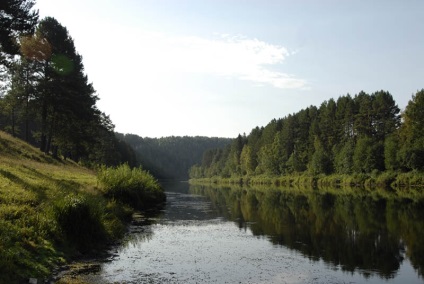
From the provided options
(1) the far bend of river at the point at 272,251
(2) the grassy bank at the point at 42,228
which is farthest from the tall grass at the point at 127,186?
(2) the grassy bank at the point at 42,228

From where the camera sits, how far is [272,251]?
21906mm

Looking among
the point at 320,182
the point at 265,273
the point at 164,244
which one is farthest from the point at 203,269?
the point at 320,182

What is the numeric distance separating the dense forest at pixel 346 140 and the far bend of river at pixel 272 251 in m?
57.3

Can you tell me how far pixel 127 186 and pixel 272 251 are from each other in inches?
778

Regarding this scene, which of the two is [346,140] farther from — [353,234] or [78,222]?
[78,222]

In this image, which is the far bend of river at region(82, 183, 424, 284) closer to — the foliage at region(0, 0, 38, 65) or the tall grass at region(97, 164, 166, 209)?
the tall grass at region(97, 164, 166, 209)

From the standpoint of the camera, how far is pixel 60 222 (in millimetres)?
19297

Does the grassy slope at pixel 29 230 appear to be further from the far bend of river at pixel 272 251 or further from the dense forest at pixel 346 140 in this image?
the dense forest at pixel 346 140

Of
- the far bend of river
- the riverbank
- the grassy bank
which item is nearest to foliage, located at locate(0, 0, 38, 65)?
the grassy bank

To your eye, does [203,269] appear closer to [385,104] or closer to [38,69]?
[38,69]

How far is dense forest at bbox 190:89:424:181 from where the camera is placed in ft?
288

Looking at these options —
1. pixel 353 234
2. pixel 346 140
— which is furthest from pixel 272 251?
pixel 346 140

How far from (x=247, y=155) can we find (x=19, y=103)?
422ft

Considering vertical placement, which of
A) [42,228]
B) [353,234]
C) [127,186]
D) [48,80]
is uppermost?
[48,80]
